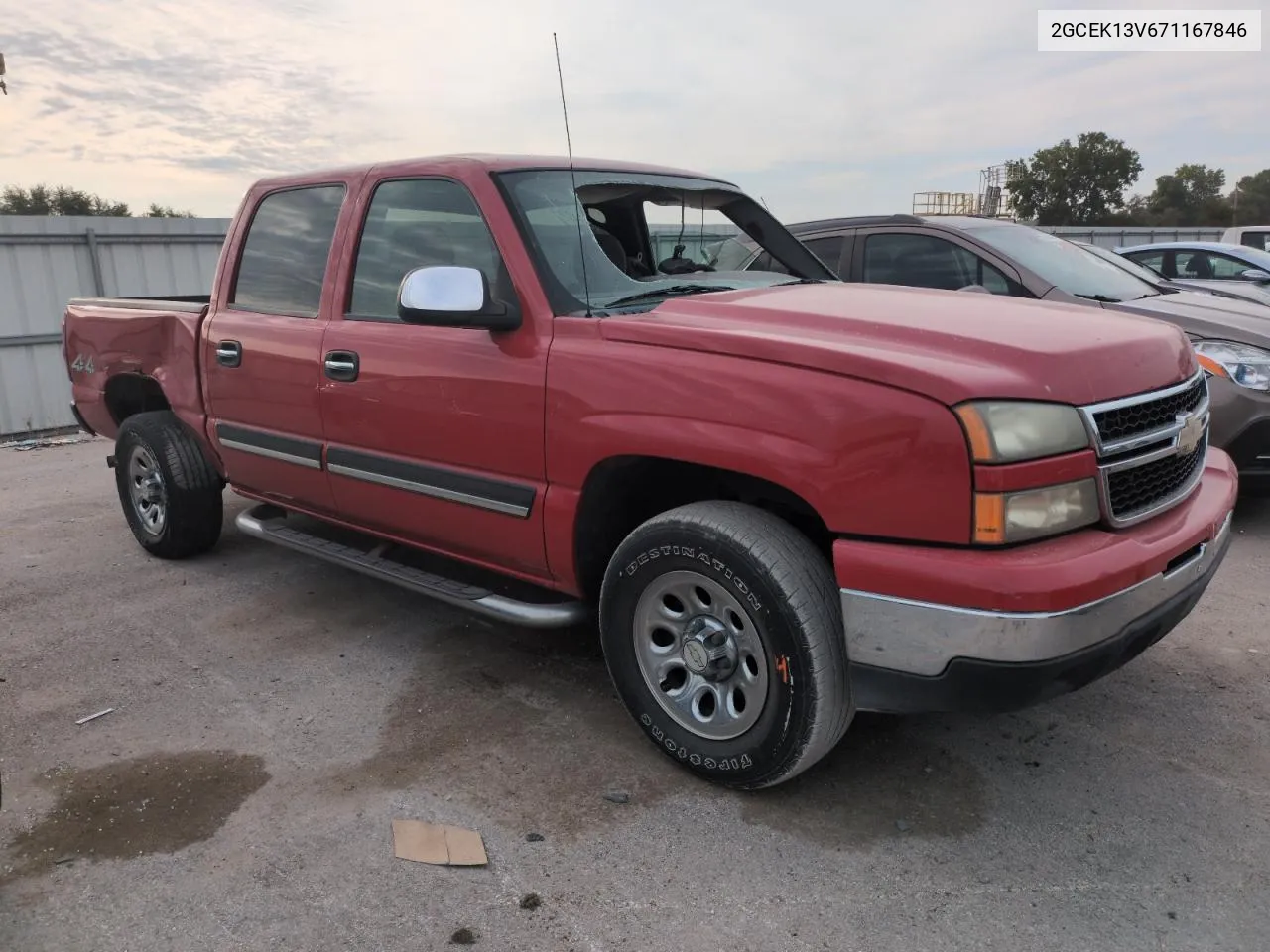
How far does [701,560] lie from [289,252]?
8.34ft

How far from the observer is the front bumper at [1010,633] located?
2.19m

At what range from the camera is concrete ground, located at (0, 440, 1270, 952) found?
227cm

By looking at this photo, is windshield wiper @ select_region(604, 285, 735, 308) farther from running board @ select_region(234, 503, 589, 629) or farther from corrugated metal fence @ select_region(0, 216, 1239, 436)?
corrugated metal fence @ select_region(0, 216, 1239, 436)

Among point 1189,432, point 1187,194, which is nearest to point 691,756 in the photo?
point 1189,432

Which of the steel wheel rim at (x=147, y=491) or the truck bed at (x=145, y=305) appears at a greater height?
the truck bed at (x=145, y=305)

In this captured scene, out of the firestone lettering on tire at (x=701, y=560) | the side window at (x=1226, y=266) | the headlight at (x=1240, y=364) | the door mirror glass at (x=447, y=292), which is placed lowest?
the firestone lettering on tire at (x=701, y=560)

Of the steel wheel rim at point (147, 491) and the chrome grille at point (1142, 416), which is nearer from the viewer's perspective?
the chrome grille at point (1142, 416)

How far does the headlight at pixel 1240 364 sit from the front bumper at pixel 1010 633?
3200mm

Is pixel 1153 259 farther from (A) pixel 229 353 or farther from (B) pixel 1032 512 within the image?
(A) pixel 229 353

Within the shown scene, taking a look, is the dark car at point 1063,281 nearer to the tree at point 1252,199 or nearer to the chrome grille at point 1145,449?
the chrome grille at point 1145,449

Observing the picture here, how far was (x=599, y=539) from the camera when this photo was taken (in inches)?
122

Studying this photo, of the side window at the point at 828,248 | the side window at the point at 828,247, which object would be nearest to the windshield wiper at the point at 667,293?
the side window at the point at 828,248

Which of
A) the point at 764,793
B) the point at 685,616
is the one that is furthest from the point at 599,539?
the point at 764,793

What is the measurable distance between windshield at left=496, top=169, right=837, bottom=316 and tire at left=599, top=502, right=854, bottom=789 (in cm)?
86
